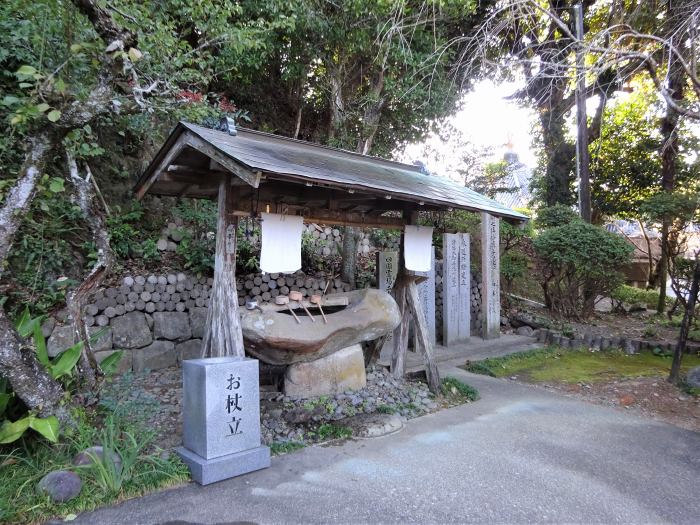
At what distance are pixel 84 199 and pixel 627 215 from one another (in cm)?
1923

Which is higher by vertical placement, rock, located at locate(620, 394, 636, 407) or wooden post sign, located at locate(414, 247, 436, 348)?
wooden post sign, located at locate(414, 247, 436, 348)

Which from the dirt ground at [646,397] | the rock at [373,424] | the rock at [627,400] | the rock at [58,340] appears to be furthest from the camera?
the rock at [627,400]

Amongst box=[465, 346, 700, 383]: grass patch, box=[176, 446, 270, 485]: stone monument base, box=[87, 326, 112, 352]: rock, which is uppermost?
box=[87, 326, 112, 352]: rock

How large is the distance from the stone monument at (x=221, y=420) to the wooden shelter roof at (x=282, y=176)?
169 centimetres

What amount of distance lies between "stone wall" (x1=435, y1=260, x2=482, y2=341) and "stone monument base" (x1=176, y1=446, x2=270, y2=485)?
676cm

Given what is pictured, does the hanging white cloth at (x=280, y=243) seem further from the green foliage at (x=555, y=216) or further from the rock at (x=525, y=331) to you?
the green foliage at (x=555, y=216)

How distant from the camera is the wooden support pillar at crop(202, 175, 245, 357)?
4613 mm

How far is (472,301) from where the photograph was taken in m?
11.3

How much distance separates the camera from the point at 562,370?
8195 millimetres

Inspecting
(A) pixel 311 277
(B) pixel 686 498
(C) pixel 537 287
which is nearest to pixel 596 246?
(C) pixel 537 287

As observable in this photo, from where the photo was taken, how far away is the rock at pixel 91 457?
3.42m

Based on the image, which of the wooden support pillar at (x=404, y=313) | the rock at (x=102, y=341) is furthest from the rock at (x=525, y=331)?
the rock at (x=102, y=341)

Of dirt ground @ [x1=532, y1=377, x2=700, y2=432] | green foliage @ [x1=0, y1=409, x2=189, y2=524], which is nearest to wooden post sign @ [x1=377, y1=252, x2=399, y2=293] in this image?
dirt ground @ [x1=532, y1=377, x2=700, y2=432]

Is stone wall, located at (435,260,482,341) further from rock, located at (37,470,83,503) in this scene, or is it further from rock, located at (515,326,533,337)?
rock, located at (37,470,83,503)
